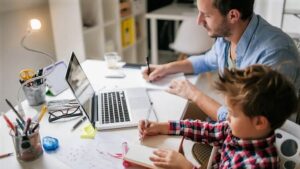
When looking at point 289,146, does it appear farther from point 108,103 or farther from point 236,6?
point 108,103

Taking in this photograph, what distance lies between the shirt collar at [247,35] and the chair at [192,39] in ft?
5.30

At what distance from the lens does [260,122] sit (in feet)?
2.92

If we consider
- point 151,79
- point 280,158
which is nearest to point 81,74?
point 151,79

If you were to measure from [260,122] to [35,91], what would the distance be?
99cm

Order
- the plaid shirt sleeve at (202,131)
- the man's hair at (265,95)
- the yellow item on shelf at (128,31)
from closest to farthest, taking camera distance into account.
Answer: the man's hair at (265,95)
the plaid shirt sleeve at (202,131)
the yellow item on shelf at (128,31)

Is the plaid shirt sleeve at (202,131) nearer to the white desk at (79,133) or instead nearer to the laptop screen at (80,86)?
the white desk at (79,133)

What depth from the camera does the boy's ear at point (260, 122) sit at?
0.88m

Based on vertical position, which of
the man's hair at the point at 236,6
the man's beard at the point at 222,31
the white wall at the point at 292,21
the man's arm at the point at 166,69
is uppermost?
the man's hair at the point at 236,6

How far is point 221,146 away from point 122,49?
2171mm

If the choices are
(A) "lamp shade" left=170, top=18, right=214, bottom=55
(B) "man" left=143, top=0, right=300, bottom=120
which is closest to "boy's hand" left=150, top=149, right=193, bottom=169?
(B) "man" left=143, top=0, right=300, bottom=120

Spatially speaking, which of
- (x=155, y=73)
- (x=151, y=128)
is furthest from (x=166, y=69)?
(x=151, y=128)

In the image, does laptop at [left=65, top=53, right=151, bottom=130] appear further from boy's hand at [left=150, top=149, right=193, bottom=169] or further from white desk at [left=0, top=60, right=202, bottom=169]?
boy's hand at [left=150, top=149, right=193, bottom=169]

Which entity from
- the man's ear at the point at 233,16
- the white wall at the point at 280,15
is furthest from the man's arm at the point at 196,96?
the white wall at the point at 280,15

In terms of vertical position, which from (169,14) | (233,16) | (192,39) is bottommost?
(192,39)
